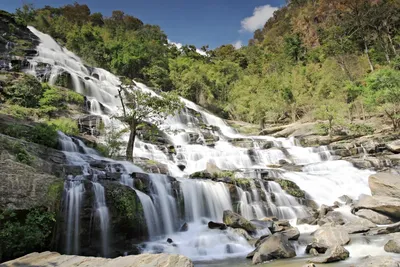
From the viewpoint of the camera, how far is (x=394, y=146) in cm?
2094

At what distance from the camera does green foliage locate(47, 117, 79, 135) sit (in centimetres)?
1816

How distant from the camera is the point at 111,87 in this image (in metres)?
31.5

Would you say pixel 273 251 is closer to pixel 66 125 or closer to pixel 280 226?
pixel 280 226

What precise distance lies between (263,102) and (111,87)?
57.2ft

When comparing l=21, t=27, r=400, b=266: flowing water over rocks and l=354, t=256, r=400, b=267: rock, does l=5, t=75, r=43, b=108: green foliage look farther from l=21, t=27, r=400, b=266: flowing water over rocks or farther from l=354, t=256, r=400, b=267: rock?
l=354, t=256, r=400, b=267: rock

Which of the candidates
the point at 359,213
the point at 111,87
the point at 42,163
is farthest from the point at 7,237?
the point at 111,87

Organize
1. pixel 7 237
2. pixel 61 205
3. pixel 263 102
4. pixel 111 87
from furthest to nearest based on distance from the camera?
1. pixel 263 102
2. pixel 111 87
3. pixel 61 205
4. pixel 7 237

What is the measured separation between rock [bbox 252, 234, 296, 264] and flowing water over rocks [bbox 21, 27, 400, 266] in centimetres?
90

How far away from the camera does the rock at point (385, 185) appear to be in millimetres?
12436

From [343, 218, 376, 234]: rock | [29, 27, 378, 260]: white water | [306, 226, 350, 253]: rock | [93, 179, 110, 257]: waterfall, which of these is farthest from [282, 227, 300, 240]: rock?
[93, 179, 110, 257]: waterfall

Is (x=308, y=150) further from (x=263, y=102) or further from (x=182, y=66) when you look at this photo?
(x=182, y=66)

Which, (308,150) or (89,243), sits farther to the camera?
(308,150)

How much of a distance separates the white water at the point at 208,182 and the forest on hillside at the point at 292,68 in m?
7.86

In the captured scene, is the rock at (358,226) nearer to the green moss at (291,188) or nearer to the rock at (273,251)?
the rock at (273,251)
